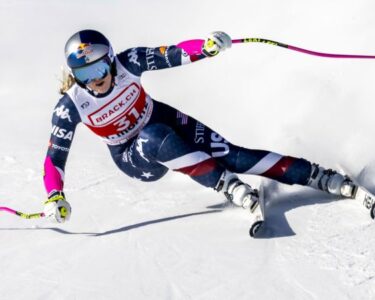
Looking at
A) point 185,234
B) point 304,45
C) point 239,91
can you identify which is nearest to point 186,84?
point 239,91

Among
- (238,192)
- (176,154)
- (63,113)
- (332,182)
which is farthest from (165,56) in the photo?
(332,182)

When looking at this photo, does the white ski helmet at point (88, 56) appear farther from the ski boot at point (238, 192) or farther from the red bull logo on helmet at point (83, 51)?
the ski boot at point (238, 192)

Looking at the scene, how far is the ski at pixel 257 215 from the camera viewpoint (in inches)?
165

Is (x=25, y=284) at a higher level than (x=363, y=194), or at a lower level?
lower

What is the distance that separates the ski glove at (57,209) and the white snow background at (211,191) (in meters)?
0.25

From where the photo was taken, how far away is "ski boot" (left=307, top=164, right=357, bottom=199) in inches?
176

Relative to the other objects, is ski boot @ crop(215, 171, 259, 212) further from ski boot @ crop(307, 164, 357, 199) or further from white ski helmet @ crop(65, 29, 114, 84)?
white ski helmet @ crop(65, 29, 114, 84)

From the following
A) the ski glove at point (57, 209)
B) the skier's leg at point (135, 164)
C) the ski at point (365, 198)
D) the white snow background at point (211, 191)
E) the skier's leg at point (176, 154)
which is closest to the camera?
the white snow background at point (211, 191)

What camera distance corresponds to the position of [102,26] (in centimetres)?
1041

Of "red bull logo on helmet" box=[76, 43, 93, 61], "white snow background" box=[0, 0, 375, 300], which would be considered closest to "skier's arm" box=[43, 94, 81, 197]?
"red bull logo on helmet" box=[76, 43, 93, 61]

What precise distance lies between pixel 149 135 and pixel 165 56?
559 millimetres

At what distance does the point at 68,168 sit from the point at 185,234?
198cm

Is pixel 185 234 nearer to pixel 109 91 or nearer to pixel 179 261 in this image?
pixel 179 261

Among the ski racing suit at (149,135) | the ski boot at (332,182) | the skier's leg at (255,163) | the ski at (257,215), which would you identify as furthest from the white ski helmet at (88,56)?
the ski boot at (332,182)
